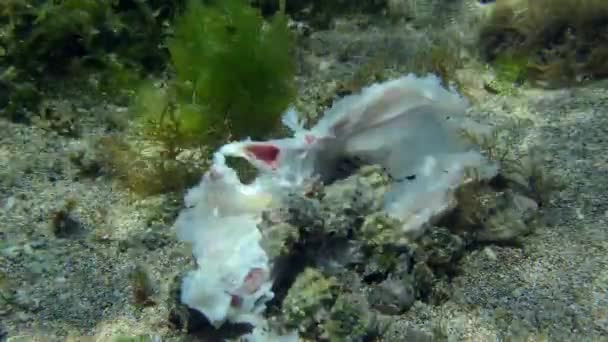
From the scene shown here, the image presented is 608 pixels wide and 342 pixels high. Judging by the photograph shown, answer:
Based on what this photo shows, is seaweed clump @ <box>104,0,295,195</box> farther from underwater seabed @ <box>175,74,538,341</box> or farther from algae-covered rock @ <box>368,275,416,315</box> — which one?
algae-covered rock @ <box>368,275,416,315</box>

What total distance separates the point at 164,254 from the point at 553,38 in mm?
4720

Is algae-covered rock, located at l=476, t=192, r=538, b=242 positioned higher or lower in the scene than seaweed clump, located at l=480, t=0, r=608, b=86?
lower

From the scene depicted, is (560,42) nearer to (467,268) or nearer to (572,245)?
(572,245)

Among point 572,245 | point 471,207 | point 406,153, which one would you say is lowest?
point 572,245

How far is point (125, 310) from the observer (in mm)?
3549

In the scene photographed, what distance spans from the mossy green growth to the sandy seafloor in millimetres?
950

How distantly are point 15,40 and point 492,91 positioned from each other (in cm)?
477

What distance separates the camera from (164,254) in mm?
3977

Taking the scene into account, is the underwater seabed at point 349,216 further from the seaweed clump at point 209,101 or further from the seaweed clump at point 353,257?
the seaweed clump at point 209,101

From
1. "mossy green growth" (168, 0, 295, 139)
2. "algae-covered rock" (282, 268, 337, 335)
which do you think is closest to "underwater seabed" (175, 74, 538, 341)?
"algae-covered rock" (282, 268, 337, 335)

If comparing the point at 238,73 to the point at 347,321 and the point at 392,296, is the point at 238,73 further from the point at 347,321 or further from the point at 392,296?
the point at 347,321

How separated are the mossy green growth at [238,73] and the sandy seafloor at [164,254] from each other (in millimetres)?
950

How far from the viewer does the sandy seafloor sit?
333 cm

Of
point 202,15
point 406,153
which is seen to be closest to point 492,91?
point 406,153
